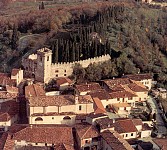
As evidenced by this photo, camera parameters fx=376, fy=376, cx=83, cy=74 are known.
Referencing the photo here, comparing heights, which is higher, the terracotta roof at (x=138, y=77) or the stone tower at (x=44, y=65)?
the stone tower at (x=44, y=65)

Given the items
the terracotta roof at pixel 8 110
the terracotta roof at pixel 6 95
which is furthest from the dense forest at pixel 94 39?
the terracotta roof at pixel 8 110

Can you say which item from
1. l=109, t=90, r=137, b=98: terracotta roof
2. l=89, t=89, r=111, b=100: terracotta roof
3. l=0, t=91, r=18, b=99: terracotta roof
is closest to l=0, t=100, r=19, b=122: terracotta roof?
l=0, t=91, r=18, b=99: terracotta roof

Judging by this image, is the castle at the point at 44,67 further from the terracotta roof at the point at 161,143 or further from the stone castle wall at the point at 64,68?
the terracotta roof at the point at 161,143

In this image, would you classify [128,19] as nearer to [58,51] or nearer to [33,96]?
[58,51]

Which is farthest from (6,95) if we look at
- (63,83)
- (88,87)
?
(88,87)

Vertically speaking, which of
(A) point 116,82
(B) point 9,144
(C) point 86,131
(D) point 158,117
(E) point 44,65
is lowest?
(D) point 158,117

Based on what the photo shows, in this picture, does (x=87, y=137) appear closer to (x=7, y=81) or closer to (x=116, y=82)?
(x=116, y=82)
